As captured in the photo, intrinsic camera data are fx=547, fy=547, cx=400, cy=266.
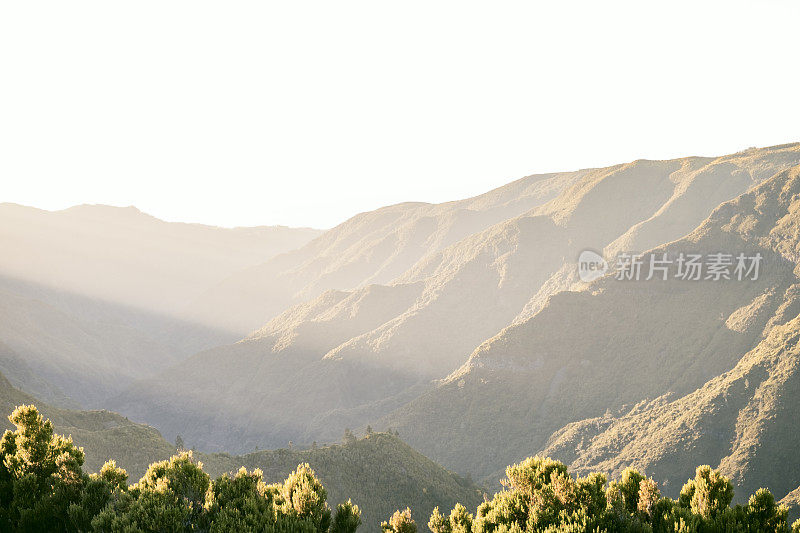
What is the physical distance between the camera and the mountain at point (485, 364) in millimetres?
116750

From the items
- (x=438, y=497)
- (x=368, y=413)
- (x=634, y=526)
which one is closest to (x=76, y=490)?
(x=634, y=526)

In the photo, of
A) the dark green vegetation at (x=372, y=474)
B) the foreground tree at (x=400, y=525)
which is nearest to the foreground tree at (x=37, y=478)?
the foreground tree at (x=400, y=525)

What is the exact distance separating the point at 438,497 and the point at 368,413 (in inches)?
3425

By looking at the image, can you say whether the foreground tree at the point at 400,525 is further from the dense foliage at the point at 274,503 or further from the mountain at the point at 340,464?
the mountain at the point at 340,464

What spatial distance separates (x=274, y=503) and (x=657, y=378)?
11344 cm

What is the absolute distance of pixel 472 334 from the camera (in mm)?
184125

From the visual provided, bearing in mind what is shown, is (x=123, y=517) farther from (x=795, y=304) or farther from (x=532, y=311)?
(x=532, y=311)

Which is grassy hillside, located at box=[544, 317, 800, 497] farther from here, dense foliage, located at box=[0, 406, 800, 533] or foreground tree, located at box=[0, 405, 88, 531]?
foreground tree, located at box=[0, 405, 88, 531]

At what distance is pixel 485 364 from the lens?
134875 millimetres

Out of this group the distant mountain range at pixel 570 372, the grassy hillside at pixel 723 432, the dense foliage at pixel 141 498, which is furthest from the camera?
the distant mountain range at pixel 570 372

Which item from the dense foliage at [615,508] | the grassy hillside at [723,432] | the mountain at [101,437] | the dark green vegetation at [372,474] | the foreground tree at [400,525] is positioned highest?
the dense foliage at [615,508]

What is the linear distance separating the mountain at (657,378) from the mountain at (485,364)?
429mm

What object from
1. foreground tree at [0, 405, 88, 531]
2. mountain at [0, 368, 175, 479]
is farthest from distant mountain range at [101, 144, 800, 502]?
foreground tree at [0, 405, 88, 531]

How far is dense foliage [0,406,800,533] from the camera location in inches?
707
